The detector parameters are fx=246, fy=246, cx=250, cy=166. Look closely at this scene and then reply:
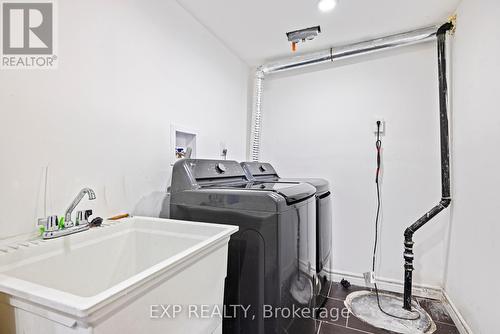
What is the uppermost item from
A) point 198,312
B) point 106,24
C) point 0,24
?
point 106,24

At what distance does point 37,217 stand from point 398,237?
2701mm

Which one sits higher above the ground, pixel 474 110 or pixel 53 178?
pixel 474 110

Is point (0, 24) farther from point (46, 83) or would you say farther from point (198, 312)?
point (198, 312)

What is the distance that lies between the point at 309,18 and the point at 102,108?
1.76 m

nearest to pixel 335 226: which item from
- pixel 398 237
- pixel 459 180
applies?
pixel 398 237

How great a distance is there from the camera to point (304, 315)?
1.40 m

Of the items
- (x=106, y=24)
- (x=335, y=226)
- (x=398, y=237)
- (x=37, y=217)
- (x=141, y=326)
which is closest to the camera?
(x=141, y=326)

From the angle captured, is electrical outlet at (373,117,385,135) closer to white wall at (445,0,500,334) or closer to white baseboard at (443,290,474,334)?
white wall at (445,0,500,334)

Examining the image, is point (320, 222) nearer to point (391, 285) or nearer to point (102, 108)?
point (391, 285)

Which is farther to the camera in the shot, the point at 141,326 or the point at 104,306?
the point at 141,326
